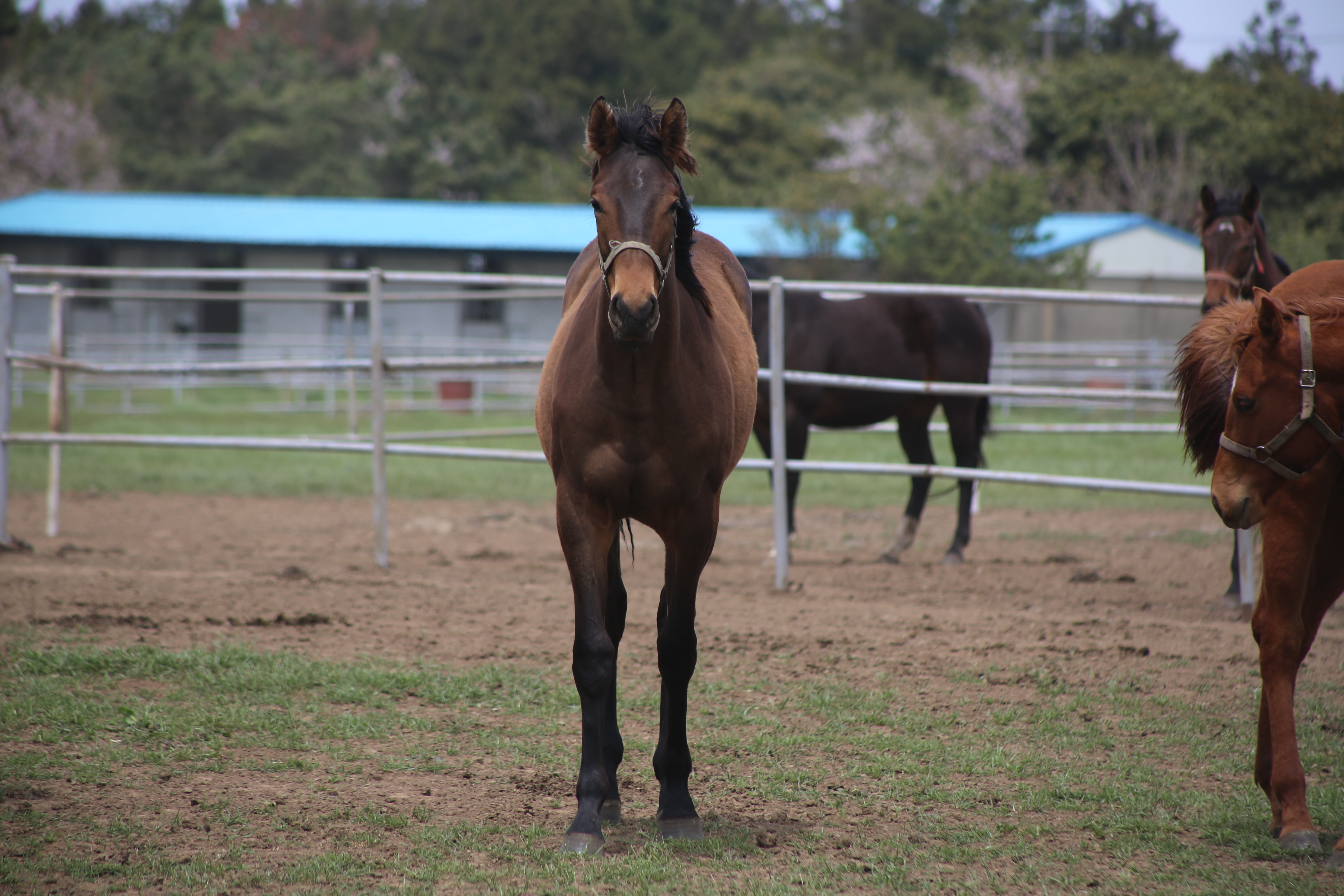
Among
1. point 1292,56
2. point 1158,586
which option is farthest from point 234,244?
point 1292,56

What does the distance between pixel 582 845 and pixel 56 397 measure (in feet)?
19.6

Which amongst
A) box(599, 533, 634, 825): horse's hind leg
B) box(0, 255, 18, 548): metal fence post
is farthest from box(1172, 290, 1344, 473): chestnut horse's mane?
box(0, 255, 18, 548): metal fence post

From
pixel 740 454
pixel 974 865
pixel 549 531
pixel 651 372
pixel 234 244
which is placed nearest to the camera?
pixel 974 865

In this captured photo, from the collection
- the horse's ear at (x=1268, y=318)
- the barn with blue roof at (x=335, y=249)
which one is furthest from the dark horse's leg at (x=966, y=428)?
the barn with blue roof at (x=335, y=249)

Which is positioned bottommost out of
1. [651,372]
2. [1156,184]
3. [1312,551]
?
[1312,551]

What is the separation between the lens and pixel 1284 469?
278 centimetres

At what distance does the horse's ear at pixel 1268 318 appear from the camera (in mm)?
2740

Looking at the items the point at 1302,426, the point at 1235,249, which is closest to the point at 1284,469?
the point at 1302,426

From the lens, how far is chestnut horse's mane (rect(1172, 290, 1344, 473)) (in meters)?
2.87

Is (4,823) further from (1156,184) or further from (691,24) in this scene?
(691,24)

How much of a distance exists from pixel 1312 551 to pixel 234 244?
81.7 ft

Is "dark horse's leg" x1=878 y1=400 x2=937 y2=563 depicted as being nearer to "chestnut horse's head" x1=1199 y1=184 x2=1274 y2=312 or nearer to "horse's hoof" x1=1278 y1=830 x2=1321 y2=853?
"chestnut horse's head" x1=1199 y1=184 x2=1274 y2=312

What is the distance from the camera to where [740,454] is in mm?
3699

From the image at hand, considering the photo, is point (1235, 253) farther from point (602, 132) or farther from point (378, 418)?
point (378, 418)
